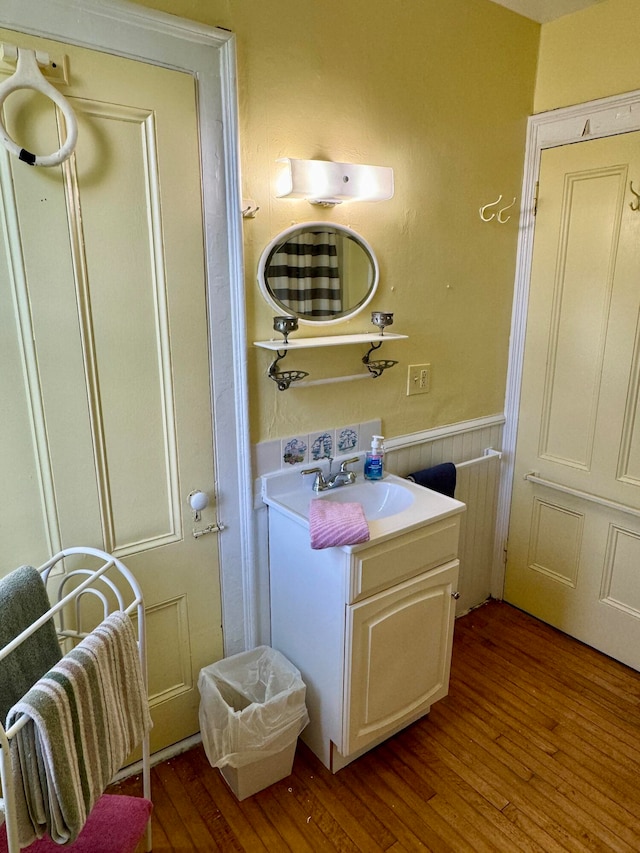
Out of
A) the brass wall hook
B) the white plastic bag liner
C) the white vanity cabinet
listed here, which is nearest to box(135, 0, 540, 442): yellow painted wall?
the brass wall hook

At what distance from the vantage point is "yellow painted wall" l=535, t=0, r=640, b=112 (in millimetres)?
1909

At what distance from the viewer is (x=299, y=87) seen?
1620mm

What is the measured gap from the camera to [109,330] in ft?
4.76

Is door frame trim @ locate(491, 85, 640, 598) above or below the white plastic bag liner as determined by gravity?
above

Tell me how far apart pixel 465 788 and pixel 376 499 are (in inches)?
37.1

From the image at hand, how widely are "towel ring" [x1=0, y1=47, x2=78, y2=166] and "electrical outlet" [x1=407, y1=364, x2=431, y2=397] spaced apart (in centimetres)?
134

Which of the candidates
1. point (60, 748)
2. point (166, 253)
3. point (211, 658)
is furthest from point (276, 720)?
point (166, 253)

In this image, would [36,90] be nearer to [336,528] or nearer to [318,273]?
[318,273]

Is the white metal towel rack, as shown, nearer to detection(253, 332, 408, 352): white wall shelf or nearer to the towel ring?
detection(253, 332, 408, 352): white wall shelf

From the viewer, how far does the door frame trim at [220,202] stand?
126 cm

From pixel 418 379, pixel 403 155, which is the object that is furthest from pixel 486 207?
pixel 418 379

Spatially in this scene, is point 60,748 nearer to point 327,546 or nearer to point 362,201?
point 327,546

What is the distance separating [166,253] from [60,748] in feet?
3.84

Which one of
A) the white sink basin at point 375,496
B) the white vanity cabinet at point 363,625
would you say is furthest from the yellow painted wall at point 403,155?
the white vanity cabinet at point 363,625
